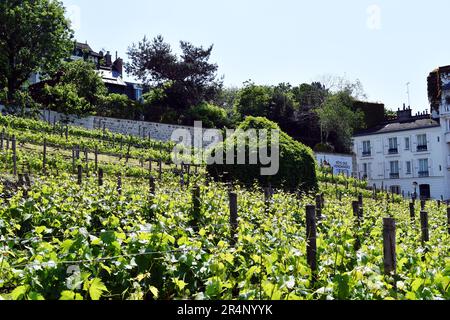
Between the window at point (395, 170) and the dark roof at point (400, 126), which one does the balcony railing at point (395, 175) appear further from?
the dark roof at point (400, 126)

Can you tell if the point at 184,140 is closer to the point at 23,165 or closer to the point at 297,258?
the point at 23,165

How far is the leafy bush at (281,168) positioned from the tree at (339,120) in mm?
30914

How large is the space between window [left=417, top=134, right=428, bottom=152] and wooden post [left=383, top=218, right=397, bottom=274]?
44.8 meters

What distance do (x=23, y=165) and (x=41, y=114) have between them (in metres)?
16.8

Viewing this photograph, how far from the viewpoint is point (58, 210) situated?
8.38 m

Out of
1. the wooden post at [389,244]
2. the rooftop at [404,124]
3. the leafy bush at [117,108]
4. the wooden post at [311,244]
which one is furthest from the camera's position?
the rooftop at [404,124]

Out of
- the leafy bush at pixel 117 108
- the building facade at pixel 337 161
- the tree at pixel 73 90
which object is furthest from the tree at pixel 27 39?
the building facade at pixel 337 161

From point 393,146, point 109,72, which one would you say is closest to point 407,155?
point 393,146

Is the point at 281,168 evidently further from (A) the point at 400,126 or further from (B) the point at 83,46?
(B) the point at 83,46

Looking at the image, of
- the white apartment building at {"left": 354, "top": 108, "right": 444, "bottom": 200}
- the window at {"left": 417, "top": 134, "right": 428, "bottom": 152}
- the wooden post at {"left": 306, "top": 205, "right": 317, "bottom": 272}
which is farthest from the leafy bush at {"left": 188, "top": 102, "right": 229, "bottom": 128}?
the wooden post at {"left": 306, "top": 205, "right": 317, "bottom": 272}

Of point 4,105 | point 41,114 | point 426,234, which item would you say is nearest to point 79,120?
point 41,114

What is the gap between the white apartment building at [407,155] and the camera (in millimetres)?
45469

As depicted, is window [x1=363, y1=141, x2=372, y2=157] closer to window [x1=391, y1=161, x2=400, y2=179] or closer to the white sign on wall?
the white sign on wall

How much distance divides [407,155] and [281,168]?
3261 centimetres
